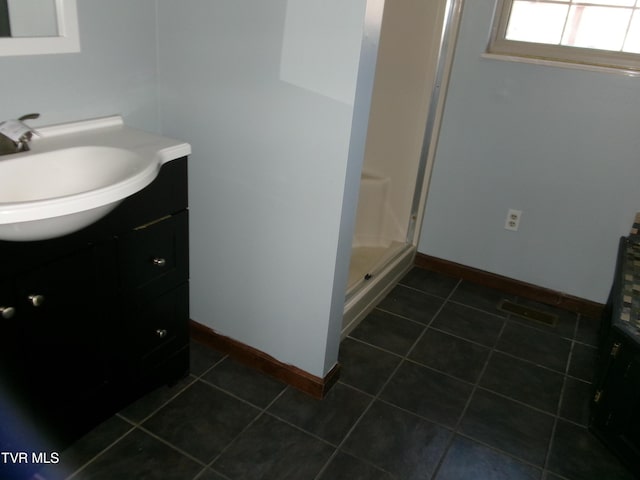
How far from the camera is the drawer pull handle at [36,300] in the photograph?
1268mm

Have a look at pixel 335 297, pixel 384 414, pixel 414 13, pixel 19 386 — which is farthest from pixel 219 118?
pixel 414 13

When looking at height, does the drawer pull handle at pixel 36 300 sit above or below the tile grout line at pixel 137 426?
above

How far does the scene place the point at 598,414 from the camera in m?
1.83

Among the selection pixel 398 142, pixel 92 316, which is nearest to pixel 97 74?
pixel 92 316

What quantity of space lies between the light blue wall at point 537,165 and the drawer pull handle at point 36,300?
2049mm

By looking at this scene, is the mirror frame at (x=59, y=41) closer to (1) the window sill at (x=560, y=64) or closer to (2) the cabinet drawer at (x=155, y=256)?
(2) the cabinet drawer at (x=155, y=256)

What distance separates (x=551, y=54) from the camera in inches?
97.5

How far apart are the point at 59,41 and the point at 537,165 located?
207 centimetres

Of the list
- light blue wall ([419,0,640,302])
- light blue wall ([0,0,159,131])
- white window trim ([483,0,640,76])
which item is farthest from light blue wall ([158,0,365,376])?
white window trim ([483,0,640,76])

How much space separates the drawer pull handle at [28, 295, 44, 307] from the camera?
4.16ft

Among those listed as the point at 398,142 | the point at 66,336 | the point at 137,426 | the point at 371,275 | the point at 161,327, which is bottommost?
the point at 137,426

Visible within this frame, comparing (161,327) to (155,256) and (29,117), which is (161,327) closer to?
(155,256)

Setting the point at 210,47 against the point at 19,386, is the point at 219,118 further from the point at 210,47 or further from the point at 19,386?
the point at 19,386

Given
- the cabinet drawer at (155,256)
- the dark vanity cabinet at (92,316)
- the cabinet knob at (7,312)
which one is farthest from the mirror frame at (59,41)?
the cabinet knob at (7,312)
